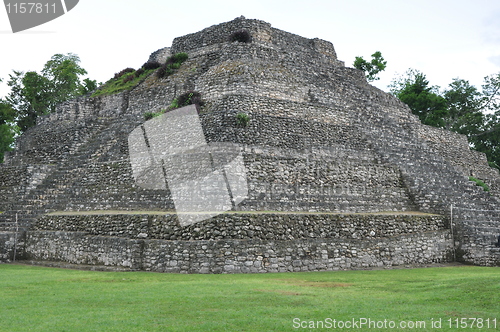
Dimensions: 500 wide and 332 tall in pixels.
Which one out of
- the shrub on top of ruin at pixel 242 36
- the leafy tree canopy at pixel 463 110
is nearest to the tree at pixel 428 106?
the leafy tree canopy at pixel 463 110

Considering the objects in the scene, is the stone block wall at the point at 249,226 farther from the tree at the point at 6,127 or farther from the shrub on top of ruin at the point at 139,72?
the tree at the point at 6,127

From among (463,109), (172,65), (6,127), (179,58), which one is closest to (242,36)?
(179,58)

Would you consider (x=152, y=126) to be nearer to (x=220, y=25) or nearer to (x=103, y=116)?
(x=103, y=116)

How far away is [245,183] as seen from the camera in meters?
16.2

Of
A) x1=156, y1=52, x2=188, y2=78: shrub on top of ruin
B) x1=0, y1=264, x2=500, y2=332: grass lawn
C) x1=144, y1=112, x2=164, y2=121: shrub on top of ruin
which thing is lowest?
x1=0, y1=264, x2=500, y2=332: grass lawn

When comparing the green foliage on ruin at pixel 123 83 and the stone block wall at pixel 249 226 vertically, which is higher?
the green foliage on ruin at pixel 123 83

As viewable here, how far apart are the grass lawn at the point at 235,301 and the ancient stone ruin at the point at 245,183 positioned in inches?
61.0

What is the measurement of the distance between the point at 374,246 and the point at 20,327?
37.3ft

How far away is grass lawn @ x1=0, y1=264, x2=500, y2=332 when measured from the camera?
762cm

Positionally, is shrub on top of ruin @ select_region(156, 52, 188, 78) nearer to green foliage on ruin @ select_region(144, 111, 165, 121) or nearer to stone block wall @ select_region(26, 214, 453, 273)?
green foliage on ruin @ select_region(144, 111, 165, 121)

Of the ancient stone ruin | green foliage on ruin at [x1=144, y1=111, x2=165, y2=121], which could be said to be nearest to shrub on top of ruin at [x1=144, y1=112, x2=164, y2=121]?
green foliage on ruin at [x1=144, y1=111, x2=165, y2=121]

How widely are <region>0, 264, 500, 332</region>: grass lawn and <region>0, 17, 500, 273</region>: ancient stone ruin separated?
155cm

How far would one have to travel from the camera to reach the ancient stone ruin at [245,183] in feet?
47.8

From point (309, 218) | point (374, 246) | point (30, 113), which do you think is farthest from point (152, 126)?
point (30, 113)
